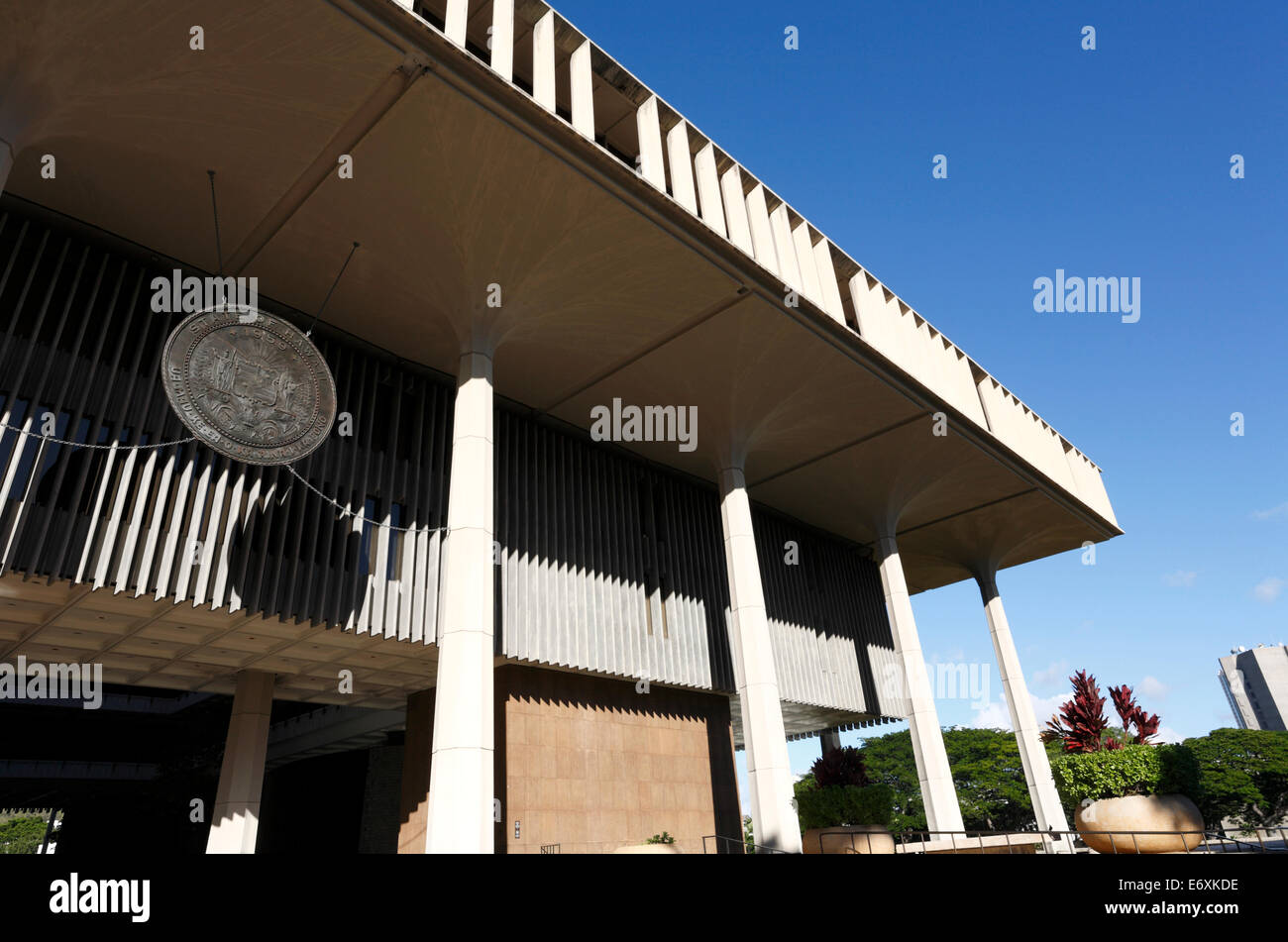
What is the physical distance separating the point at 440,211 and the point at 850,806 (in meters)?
17.4

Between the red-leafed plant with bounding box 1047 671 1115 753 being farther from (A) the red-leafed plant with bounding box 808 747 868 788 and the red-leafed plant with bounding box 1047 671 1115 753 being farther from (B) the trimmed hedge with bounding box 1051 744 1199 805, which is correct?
(A) the red-leafed plant with bounding box 808 747 868 788

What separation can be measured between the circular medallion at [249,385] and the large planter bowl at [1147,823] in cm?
1643

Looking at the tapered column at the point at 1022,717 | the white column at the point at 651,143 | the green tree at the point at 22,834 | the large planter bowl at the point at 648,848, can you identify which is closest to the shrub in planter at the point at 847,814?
the large planter bowl at the point at 648,848

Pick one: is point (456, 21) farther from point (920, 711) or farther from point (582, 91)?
point (920, 711)

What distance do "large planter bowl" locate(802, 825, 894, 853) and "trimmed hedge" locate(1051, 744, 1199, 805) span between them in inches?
164

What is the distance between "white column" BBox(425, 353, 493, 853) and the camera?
11.0 metres

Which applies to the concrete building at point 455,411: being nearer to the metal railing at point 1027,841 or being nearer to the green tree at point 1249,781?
the metal railing at point 1027,841

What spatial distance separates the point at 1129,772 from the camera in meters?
15.7

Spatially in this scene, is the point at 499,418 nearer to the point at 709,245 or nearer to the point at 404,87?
the point at 709,245

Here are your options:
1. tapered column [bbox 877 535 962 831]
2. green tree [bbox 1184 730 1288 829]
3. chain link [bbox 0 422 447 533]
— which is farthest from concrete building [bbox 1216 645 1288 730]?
chain link [bbox 0 422 447 533]

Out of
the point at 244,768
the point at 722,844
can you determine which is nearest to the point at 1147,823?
the point at 722,844

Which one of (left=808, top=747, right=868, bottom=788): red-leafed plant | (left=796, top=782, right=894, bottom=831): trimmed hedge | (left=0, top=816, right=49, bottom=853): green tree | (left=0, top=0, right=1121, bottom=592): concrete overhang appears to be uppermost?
(left=0, top=0, right=1121, bottom=592): concrete overhang
